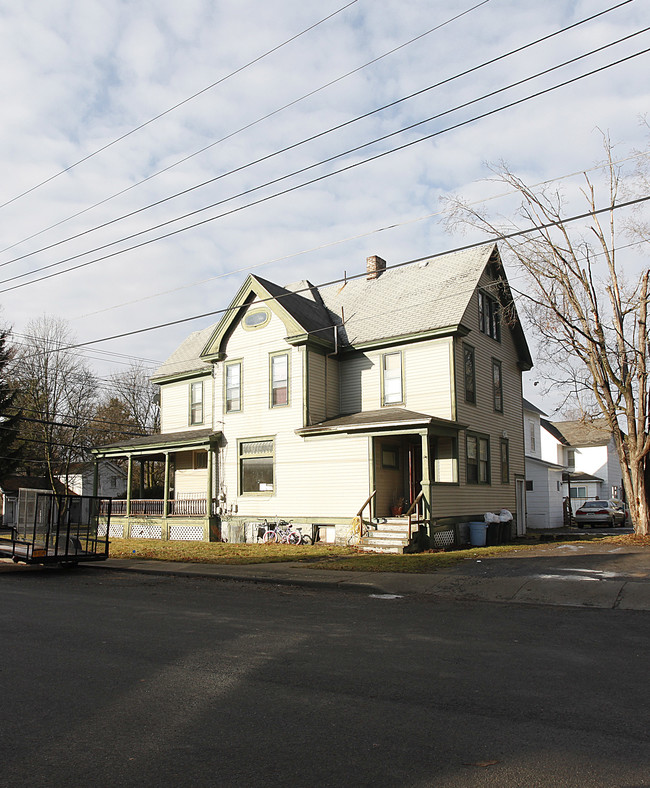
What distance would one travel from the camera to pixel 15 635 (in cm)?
844

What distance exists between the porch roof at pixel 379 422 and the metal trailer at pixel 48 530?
8.33 m

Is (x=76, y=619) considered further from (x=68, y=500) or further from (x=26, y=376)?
(x=26, y=376)

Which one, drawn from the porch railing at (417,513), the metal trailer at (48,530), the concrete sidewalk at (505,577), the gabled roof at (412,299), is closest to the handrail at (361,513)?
the porch railing at (417,513)

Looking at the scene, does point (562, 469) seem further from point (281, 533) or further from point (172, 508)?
point (172, 508)

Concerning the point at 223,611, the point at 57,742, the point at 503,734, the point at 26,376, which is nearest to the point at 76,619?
the point at 223,611

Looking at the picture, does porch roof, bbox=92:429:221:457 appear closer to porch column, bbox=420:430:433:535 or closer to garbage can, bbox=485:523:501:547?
porch column, bbox=420:430:433:535

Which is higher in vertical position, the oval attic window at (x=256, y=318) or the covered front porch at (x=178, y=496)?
the oval attic window at (x=256, y=318)

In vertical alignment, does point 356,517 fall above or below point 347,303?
below

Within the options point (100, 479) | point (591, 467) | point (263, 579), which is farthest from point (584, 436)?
point (263, 579)

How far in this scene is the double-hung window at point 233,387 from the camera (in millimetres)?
26000

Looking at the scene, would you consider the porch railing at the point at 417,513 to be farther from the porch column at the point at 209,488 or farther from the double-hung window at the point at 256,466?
the porch column at the point at 209,488

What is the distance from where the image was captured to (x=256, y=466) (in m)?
25.0

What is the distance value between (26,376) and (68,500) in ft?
104

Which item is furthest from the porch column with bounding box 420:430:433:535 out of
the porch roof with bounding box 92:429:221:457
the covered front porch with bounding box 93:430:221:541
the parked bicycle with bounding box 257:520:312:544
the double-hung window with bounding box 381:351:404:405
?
the porch roof with bounding box 92:429:221:457
